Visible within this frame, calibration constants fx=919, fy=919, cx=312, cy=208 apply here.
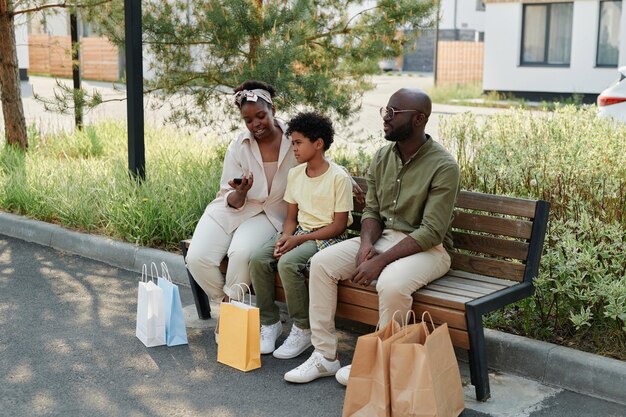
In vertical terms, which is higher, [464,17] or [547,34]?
[464,17]

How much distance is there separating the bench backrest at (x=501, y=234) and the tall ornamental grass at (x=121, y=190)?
2.77m

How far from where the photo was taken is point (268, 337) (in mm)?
5211

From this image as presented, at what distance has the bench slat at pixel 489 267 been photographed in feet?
15.8

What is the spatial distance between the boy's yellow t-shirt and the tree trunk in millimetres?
6245

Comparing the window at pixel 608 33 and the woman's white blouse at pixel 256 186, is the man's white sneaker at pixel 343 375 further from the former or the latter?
the window at pixel 608 33

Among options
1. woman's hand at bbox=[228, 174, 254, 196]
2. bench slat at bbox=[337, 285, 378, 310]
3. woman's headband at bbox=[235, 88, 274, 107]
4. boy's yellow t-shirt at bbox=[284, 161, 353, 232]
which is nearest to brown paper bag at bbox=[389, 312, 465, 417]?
bench slat at bbox=[337, 285, 378, 310]

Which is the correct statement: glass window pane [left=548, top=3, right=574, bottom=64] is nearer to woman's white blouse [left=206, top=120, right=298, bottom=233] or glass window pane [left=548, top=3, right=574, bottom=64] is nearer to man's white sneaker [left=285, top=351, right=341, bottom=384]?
woman's white blouse [left=206, top=120, right=298, bottom=233]

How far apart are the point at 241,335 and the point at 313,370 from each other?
0.44 metres

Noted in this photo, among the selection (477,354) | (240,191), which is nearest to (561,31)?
(240,191)

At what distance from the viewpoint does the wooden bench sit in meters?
4.39

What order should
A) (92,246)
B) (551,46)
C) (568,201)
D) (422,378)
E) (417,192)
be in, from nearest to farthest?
(422,378)
(417,192)
(568,201)
(92,246)
(551,46)

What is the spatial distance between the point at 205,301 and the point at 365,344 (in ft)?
6.64

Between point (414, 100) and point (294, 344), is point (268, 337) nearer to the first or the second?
point (294, 344)

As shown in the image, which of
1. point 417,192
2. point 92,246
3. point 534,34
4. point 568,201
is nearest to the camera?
point 417,192
